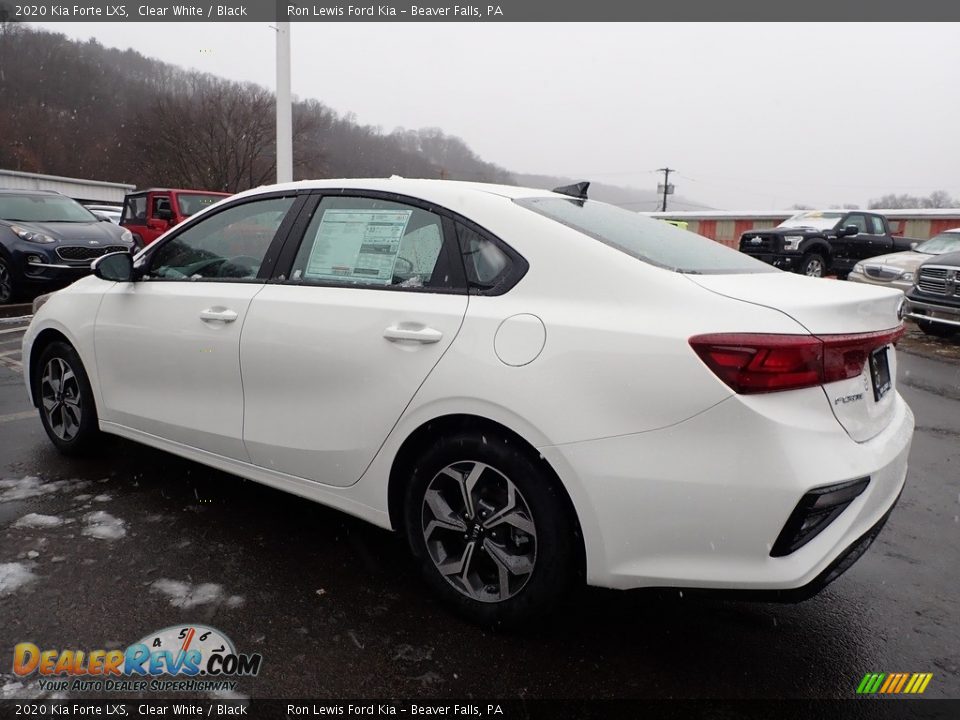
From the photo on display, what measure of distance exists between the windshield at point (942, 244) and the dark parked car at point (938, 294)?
63.5 inches

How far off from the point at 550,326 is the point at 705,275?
557mm

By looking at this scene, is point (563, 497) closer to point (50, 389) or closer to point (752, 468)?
point (752, 468)

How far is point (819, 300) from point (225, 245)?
2509 millimetres

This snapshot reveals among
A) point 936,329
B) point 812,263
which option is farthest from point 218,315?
point 812,263

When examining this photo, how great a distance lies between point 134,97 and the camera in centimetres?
6512

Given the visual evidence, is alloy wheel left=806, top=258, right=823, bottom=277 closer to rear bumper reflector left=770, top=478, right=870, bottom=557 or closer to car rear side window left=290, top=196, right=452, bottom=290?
car rear side window left=290, top=196, right=452, bottom=290

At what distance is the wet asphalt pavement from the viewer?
214cm

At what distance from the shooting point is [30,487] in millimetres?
3469

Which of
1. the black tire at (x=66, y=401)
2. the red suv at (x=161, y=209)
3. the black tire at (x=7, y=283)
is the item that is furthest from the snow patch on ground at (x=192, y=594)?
the red suv at (x=161, y=209)

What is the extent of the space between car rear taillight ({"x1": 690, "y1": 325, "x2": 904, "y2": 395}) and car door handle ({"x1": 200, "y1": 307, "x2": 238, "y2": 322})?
75.3 inches

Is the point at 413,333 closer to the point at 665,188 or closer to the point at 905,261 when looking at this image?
the point at 905,261

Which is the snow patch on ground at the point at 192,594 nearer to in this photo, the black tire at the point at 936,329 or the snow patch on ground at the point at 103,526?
the snow patch on ground at the point at 103,526

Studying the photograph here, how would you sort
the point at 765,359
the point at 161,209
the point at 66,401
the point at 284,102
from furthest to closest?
the point at 161,209 → the point at 284,102 → the point at 66,401 → the point at 765,359

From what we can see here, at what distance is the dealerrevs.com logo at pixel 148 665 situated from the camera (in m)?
2.08
